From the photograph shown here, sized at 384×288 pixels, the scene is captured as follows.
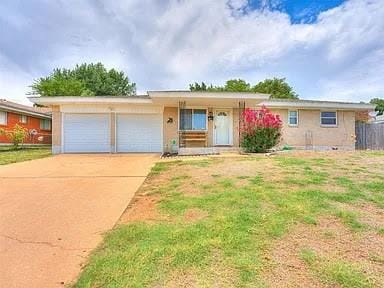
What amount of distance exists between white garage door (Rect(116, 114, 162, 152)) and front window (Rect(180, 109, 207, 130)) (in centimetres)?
132

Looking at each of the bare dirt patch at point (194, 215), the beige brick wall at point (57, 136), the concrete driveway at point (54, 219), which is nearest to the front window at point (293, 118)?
the concrete driveway at point (54, 219)

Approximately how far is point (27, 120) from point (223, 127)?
16572mm

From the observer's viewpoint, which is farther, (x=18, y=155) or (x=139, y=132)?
(x=139, y=132)

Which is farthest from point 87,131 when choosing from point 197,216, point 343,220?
point 343,220

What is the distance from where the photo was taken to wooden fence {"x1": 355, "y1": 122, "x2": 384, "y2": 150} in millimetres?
19344

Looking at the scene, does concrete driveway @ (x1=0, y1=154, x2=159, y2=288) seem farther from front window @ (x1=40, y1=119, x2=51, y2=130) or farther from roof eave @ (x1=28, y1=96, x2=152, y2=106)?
front window @ (x1=40, y1=119, x2=51, y2=130)

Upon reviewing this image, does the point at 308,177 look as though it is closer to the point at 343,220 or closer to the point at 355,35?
the point at 343,220

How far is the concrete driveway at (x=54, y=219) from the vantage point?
11.1 ft

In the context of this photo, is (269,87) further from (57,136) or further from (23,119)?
(57,136)

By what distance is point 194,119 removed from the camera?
56.2ft

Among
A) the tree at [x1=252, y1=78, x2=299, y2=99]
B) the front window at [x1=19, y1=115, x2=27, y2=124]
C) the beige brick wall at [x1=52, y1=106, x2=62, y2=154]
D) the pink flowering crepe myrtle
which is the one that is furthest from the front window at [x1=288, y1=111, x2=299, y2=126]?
the tree at [x1=252, y1=78, x2=299, y2=99]

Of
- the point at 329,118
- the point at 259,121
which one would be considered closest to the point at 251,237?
the point at 259,121

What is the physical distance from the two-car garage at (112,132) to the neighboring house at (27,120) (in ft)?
24.7

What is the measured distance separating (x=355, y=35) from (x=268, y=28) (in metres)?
4.20
